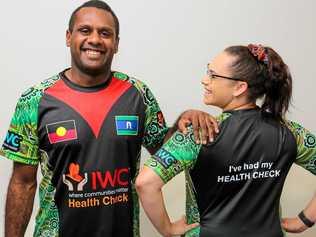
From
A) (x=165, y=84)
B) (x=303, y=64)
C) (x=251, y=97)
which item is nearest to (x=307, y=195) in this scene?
(x=303, y=64)

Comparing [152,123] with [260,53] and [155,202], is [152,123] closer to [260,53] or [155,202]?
[155,202]

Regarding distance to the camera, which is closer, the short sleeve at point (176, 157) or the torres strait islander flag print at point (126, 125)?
the short sleeve at point (176, 157)

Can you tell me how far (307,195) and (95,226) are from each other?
1.24 m

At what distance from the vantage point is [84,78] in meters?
1.49

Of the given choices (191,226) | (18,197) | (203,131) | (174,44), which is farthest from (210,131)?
(174,44)

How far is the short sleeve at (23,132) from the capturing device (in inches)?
56.7

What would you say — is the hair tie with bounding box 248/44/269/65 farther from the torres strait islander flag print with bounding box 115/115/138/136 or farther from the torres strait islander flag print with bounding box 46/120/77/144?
the torres strait islander flag print with bounding box 46/120/77/144

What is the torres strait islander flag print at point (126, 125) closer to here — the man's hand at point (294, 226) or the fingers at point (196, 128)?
the fingers at point (196, 128)

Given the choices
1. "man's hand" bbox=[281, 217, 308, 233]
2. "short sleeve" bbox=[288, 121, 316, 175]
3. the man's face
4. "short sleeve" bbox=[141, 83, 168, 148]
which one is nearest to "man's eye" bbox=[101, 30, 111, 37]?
the man's face

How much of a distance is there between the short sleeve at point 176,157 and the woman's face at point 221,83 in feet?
0.51

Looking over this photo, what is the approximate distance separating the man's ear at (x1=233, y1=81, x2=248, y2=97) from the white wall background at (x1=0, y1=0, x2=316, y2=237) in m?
0.80

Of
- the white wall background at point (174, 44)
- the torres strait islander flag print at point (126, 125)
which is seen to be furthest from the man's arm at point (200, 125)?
the white wall background at point (174, 44)

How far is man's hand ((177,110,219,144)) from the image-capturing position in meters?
1.25

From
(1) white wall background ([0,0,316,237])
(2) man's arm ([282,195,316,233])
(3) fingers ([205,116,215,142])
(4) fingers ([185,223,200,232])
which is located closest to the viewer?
(3) fingers ([205,116,215,142])
